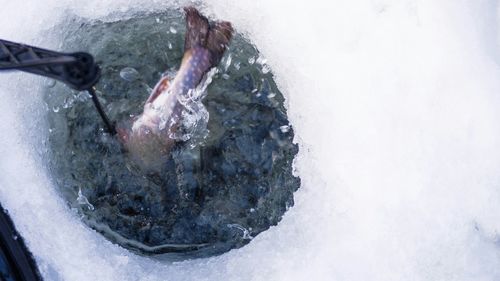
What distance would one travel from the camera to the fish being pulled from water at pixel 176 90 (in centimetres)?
149

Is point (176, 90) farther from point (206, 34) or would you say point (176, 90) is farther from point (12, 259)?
point (12, 259)

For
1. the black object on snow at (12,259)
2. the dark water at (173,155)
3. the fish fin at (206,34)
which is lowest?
the black object on snow at (12,259)

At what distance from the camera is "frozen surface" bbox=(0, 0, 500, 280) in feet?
4.73

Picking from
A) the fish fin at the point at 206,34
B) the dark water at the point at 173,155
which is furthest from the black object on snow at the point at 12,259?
the fish fin at the point at 206,34

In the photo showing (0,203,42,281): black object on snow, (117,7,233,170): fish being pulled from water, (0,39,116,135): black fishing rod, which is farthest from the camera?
(117,7,233,170): fish being pulled from water

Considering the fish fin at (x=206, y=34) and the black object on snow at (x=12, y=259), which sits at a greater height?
the fish fin at (x=206, y=34)

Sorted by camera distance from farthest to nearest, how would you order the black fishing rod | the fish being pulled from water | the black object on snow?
the fish being pulled from water < the black object on snow < the black fishing rod

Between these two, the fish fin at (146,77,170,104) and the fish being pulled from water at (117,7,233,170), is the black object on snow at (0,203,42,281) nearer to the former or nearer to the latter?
the fish being pulled from water at (117,7,233,170)

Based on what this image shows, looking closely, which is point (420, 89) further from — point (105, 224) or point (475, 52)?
point (105, 224)

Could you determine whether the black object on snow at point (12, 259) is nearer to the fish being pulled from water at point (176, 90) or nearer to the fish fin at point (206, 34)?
the fish being pulled from water at point (176, 90)

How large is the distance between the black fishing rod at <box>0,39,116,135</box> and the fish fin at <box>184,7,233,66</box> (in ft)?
1.79

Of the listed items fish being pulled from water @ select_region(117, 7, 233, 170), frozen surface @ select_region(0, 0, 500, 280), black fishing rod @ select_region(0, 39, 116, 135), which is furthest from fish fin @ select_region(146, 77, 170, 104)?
black fishing rod @ select_region(0, 39, 116, 135)

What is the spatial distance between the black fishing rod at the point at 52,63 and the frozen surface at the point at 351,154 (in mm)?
561

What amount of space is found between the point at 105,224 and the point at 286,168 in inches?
25.4
